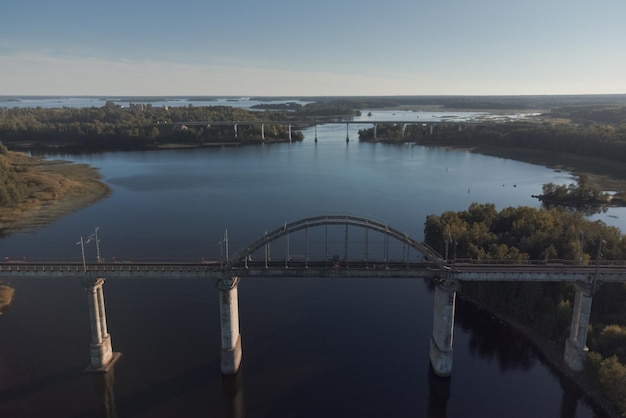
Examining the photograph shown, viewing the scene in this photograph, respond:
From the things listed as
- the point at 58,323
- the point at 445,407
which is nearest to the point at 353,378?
the point at 445,407

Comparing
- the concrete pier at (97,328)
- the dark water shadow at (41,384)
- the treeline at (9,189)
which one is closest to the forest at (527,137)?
the concrete pier at (97,328)

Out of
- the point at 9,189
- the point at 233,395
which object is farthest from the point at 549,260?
the point at 9,189

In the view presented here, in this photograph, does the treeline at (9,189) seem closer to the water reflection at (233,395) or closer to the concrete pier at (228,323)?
the concrete pier at (228,323)

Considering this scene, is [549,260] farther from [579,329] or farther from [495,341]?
[495,341]

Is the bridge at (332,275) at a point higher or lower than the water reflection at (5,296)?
higher

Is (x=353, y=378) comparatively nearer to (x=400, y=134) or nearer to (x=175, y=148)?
(x=175, y=148)

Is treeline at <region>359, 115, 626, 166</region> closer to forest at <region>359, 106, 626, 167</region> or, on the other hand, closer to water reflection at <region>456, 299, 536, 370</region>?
forest at <region>359, 106, 626, 167</region>
